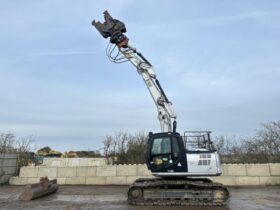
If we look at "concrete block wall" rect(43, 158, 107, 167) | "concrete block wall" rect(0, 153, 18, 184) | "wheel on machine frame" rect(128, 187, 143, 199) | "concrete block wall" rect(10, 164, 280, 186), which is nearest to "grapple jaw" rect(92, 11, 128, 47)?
"wheel on machine frame" rect(128, 187, 143, 199)

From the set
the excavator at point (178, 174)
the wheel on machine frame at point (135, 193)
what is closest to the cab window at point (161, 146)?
the excavator at point (178, 174)

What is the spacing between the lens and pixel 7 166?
57.3ft

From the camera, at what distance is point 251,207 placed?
9414 millimetres

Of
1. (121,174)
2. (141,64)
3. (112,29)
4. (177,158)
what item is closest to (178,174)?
(177,158)

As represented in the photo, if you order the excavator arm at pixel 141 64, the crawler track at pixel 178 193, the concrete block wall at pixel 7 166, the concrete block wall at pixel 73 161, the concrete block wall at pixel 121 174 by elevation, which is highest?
the excavator arm at pixel 141 64

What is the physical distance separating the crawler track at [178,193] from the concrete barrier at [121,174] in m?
6.50

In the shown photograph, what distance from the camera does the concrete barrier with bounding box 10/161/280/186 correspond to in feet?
53.2

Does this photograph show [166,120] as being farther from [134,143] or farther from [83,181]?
[134,143]

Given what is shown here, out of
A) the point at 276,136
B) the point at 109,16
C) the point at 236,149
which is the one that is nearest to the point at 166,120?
the point at 109,16

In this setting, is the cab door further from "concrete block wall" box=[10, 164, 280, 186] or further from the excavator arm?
"concrete block wall" box=[10, 164, 280, 186]

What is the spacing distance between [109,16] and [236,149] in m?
16.1

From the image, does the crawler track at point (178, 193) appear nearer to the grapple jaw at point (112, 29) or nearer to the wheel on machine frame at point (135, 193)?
the wheel on machine frame at point (135, 193)

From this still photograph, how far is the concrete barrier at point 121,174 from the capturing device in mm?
16219

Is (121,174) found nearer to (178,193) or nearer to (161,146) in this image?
(161,146)
